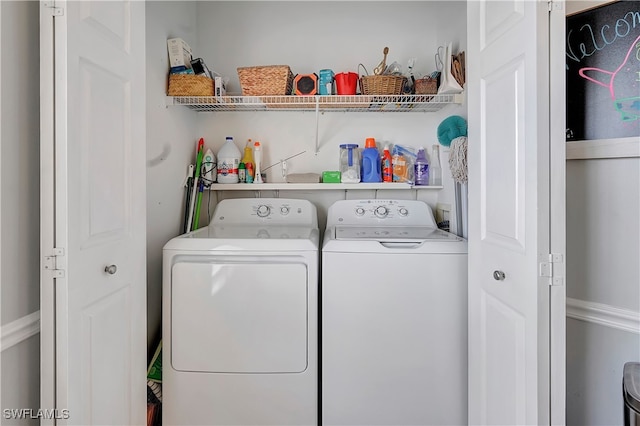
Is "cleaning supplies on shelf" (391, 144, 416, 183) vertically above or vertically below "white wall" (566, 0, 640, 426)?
above

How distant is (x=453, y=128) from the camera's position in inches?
75.1

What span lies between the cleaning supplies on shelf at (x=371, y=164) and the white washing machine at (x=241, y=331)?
792 mm

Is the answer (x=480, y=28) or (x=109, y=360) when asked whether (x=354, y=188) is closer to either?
(x=480, y=28)

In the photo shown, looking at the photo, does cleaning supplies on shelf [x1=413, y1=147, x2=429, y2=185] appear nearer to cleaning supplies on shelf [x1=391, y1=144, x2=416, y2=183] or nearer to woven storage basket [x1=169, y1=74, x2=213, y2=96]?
cleaning supplies on shelf [x1=391, y1=144, x2=416, y2=183]

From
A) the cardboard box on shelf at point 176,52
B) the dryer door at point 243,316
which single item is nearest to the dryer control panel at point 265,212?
the dryer door at point 243,316

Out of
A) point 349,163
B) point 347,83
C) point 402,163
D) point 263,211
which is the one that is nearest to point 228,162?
point 263,211

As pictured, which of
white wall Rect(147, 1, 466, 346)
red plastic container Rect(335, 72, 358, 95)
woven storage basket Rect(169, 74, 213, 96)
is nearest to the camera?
woven storage basket Rect(169, 74, 213, 96)

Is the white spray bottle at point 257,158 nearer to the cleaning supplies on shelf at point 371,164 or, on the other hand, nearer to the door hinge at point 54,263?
the cleaning supplies on shelf at point 371,164

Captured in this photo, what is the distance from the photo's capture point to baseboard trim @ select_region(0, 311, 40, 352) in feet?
3.05

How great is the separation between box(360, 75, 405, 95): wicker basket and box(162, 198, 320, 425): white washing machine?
3.26 feet

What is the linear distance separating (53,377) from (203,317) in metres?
0.61

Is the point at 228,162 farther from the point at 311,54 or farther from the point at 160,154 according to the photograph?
the point at 311,54

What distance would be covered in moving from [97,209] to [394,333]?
131 centimetres

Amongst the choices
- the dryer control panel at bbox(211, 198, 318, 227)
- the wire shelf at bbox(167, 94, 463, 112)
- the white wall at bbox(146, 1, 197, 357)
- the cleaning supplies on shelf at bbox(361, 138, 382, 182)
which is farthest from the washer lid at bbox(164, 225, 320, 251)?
the wire shelf at bbox(167, 94, 463, 112)
